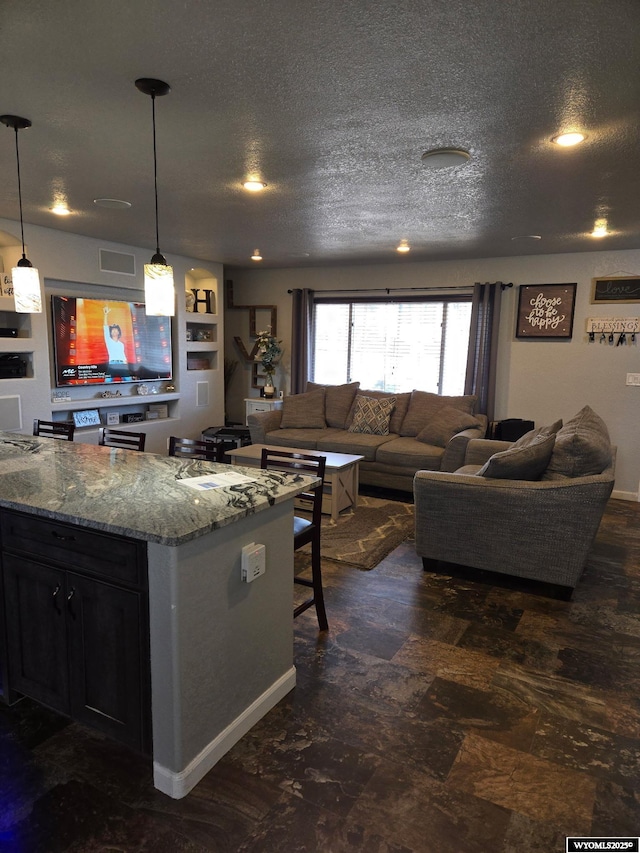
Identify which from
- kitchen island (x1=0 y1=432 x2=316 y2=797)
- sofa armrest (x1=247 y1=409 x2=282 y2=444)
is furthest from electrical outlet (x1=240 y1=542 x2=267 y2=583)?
sofa armrest (x1=247 y1=409 x2=282 y2=444)

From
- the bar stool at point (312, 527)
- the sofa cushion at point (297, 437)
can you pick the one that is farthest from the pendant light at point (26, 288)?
the sofa cushion at point (297, 437)

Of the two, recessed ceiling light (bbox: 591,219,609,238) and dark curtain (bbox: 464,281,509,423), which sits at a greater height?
recessed ceiling light (bbox: 591,219,609,238)

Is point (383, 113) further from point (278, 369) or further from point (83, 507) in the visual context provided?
point (278, 369)

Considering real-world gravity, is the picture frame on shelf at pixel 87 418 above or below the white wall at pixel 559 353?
below

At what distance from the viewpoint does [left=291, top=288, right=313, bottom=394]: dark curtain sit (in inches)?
289

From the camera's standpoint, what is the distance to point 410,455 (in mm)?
5391

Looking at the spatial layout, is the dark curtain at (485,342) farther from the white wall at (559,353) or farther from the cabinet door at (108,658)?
the cabinet door at (108,658)

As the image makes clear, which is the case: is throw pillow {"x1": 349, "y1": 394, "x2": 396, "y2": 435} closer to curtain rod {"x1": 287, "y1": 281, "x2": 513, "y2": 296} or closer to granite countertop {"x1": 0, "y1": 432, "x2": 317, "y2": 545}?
curtain rod {"x1": 287, "y1": 281, "x2": 513, "y2": 296}

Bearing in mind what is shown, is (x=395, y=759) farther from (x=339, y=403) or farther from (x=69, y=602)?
(x=339, y=403)

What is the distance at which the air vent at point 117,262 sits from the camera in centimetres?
576

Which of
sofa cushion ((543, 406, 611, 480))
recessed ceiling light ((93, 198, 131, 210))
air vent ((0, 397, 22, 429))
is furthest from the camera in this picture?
air vent ((0, 397, 22, 429))

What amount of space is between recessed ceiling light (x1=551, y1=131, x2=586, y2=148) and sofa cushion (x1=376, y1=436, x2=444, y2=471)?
10.4ft

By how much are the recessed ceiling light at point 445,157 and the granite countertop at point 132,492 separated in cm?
179

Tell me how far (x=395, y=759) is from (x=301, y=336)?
593 centimetres
